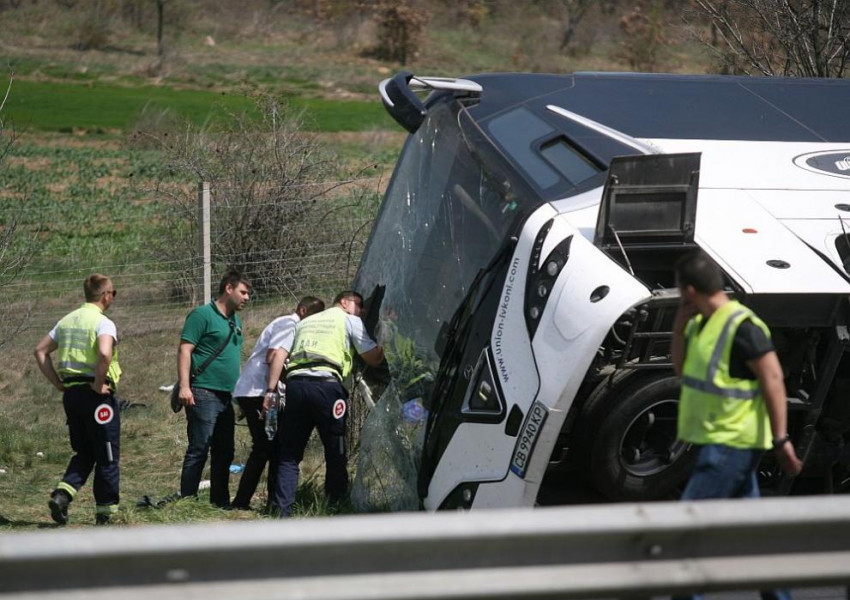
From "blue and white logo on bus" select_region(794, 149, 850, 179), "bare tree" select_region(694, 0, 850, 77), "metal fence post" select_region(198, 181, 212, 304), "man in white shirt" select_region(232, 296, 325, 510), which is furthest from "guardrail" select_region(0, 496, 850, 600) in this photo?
"bare tree" select_region(694, 0, 850, 77)

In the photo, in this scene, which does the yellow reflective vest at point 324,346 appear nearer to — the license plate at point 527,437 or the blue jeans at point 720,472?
the license plate at point 527,437

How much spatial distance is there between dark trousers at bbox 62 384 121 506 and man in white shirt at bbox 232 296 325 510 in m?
0.85

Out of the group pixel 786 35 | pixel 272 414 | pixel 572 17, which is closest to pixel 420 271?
pixel 272 414

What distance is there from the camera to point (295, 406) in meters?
7.54

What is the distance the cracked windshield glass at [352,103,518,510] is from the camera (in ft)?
21.5

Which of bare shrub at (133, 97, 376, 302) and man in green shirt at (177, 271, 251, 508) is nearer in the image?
man in green shirt at (177, 271, 251, 508)

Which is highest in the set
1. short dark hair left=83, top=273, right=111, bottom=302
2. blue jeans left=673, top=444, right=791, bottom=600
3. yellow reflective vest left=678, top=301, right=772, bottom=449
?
yellow reflective vest left=678, top=301, right=772, bottom=449

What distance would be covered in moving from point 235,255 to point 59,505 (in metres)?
6.40

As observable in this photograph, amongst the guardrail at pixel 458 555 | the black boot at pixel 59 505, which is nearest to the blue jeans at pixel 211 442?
the black boot at pixel 59 505

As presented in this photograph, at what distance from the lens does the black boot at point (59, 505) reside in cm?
747

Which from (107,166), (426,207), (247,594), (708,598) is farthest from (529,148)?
(107,166)

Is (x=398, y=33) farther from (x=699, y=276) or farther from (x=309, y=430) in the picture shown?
(x=699, y=276)

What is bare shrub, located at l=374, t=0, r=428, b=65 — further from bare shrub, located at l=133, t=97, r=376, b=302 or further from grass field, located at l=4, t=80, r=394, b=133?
bare shrub, located at l=133, t=97, r=376, b=302

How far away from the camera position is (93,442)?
7.62m
